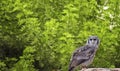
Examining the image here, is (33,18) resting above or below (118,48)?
above

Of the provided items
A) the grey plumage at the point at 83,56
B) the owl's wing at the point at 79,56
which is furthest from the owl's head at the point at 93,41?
the owl's wing at the point at 79,56

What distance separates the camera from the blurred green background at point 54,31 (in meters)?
11.5

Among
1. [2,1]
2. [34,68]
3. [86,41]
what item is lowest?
[34,68]

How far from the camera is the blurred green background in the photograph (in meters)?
11.5

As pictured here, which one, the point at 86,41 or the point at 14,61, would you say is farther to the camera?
the point at 14,61

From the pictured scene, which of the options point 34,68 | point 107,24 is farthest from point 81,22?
point 34,68

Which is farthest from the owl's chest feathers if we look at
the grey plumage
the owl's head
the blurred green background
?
the blurred green background

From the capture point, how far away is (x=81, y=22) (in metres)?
12.1

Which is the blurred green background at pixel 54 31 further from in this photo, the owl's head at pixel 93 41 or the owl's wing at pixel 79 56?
the owl's wing at pixel 79 56

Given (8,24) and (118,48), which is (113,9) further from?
(8,24)

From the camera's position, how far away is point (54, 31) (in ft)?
38.1

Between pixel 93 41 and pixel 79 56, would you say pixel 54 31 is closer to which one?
pixel 93 41

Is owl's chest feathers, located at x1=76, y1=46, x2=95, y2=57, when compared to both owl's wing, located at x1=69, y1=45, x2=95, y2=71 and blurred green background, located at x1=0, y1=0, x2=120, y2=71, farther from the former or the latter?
blurred green background, located at x1=0, y1=0, x2=120, y2=71

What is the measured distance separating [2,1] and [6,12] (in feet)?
1.01
